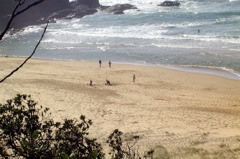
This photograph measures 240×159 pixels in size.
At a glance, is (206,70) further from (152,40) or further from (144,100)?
(152,40)

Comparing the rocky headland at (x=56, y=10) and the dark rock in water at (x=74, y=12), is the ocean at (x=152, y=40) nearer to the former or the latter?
the dark rock in water at (x=74, y=12)

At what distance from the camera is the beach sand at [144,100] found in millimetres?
13297

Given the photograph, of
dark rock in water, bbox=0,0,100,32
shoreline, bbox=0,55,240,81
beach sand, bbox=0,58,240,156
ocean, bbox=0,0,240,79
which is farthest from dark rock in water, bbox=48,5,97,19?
shoreline, bbox=0,55,240,81

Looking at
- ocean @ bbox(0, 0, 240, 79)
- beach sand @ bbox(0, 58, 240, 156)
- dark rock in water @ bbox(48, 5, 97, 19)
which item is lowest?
beach sand @ bbox(0, 58, 240, 156)

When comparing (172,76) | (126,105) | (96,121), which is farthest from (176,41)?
(96,121)

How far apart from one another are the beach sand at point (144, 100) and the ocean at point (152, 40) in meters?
3.28

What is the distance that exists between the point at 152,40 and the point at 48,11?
34.5 metres

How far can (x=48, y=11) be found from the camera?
6569cm

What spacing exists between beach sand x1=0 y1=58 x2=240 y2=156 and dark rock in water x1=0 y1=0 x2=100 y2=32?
3234 centimetres

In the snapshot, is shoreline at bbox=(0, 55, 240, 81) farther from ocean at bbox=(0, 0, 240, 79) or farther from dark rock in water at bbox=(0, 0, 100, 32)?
dark rock in water at bbox=(0, 0, 100, 32)

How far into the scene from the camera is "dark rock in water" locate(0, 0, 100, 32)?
57.4 meters

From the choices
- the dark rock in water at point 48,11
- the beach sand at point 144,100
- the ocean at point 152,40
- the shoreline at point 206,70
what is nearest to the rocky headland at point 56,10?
the dark rock in water at point 48,11

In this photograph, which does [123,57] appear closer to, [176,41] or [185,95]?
[176,41]

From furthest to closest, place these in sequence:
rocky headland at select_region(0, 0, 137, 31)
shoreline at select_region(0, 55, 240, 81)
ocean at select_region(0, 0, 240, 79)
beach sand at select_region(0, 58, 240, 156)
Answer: rocky headland at select_region(0, 0, 137, 31)
ocean at select_region(0, 0, 240, 79)
shoreline at select_region(0, 55, 240, 81)
beach sand at select_region(0, 58, 240, 156)
